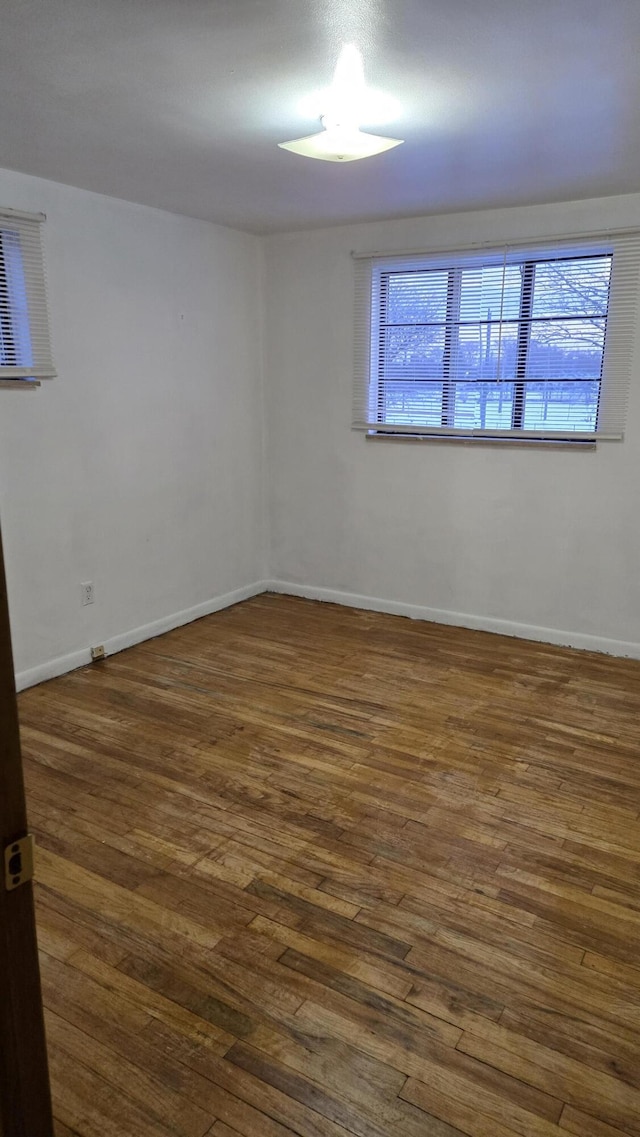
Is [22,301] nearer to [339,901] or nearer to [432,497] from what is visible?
[432,497]

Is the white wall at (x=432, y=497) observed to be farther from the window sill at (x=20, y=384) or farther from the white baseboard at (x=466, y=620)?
the window sill at (x=20, y=384)

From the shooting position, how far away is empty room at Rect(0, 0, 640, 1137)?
1714 mm

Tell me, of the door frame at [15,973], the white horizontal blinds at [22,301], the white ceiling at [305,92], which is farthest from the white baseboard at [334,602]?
the door frame at [15,973]

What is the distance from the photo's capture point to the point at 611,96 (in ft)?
7.66

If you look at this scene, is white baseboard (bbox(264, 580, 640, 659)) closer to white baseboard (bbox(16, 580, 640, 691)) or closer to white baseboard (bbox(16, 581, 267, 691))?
white baseboard (bbox(16, 580, 640, 691))

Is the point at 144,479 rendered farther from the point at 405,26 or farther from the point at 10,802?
the point at 10,802

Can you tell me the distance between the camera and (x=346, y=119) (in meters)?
2.26

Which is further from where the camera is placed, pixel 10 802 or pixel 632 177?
pixel 632 177

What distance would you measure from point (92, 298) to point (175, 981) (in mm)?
3096

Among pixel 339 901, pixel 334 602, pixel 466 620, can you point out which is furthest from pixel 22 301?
pixel 466 620

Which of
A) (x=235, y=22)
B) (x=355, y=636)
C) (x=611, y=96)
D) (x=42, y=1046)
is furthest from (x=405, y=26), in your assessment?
(x=355, y=636)

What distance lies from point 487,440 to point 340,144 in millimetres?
2198

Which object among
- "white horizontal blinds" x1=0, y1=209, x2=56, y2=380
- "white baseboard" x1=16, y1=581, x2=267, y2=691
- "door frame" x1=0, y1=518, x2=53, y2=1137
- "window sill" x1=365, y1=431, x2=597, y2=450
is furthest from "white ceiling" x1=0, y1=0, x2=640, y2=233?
"white baseboard" x1=16, y1=581, x2=267, y2=691

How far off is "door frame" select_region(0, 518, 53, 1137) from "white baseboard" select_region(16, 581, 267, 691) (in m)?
2.71
